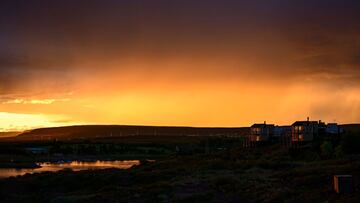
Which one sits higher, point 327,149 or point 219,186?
point 327,149

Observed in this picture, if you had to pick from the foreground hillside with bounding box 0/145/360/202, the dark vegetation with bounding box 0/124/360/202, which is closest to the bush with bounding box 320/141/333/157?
the dark vegetation with bounding box 0/124/360/202

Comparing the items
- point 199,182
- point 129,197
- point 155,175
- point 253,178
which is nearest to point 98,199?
point 129,197

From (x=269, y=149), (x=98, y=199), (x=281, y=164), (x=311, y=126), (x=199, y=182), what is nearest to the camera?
(x=98, y=199)

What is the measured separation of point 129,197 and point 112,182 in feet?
54.5

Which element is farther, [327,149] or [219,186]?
[327,149]

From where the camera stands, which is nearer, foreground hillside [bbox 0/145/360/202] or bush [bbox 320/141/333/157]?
foreground hillside [bbox 0/145/360/202]

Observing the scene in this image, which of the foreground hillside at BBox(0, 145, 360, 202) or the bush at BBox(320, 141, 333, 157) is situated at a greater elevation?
the bush at BBox(320, 141, 333, 157)

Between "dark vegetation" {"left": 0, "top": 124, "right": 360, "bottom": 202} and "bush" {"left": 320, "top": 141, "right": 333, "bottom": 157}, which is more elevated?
"bush" {"left": 320, "top": 141, "right": 333, "bottom": 157}

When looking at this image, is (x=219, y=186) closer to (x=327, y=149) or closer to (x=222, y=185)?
(x=222, y=185)

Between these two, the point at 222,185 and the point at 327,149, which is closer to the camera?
the point at 222,185

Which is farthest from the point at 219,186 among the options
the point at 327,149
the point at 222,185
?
the point at 327,149

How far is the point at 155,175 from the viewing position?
184 ft

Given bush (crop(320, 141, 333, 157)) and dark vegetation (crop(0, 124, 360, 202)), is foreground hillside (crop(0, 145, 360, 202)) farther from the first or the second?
bush (crop(320, 141, 333, 157))

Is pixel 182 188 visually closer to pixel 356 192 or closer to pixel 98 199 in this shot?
pixel 98 199
